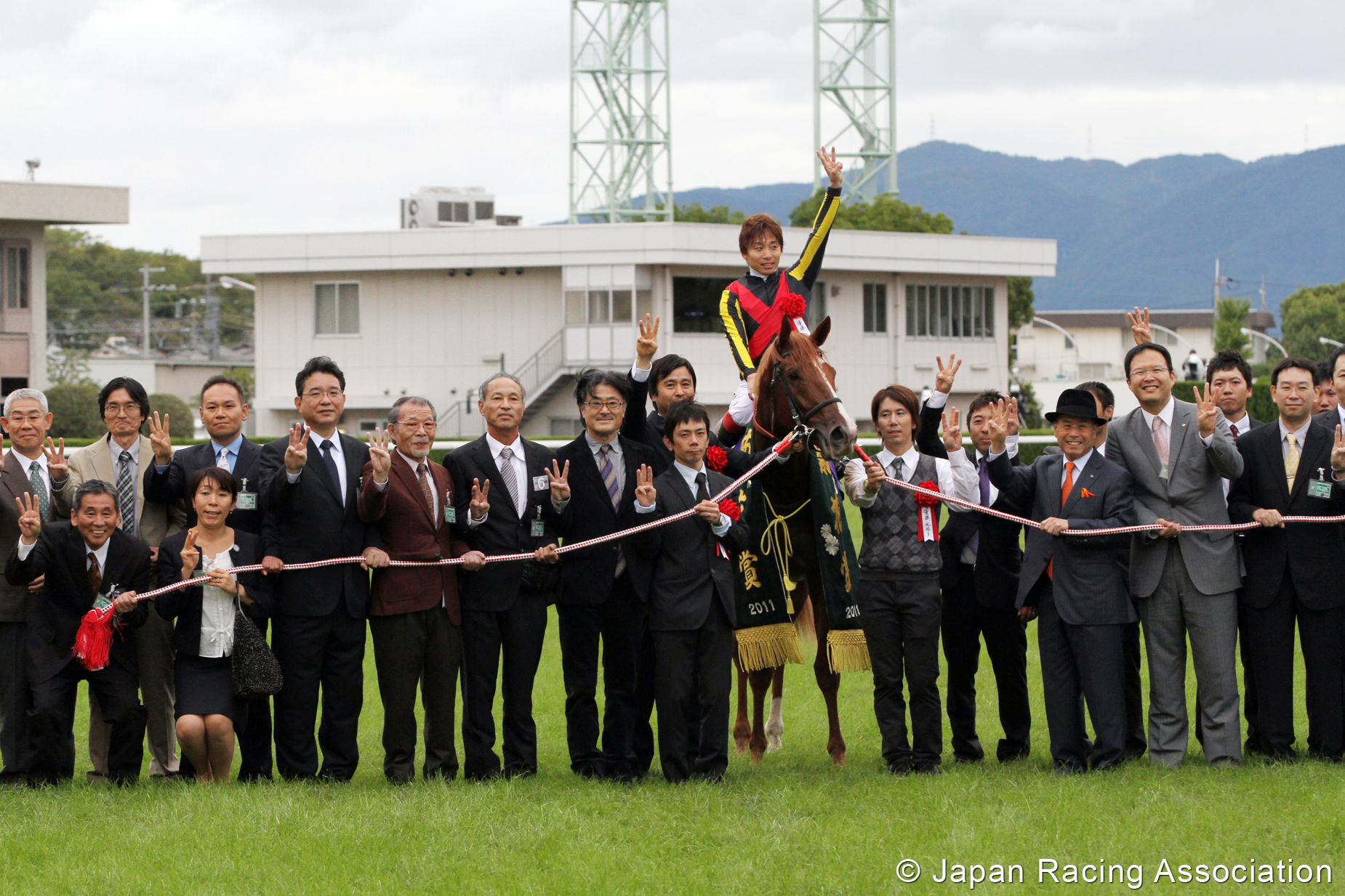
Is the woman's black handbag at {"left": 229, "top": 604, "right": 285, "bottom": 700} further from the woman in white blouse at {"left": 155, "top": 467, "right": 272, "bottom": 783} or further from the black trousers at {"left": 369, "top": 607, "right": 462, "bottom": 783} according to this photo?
the black trousers at {"left": 369, "top": 607, "right": 462, "bottom": 783}

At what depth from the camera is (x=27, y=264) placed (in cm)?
3294

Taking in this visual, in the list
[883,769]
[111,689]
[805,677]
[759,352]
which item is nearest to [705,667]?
[883,769]

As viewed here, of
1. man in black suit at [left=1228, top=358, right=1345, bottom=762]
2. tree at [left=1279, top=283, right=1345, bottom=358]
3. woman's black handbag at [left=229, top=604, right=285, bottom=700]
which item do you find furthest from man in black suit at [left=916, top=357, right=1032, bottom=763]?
tree at [left=1279, top=283, right=1345, bottom=358]

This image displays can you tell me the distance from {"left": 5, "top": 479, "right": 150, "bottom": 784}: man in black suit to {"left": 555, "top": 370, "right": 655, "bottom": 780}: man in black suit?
89.4 inches

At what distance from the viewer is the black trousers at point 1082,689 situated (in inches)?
296

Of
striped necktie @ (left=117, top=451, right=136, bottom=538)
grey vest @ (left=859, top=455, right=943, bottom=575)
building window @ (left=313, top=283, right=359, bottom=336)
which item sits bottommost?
grey vest @ (left=859, top=455, right=943, bottom=575)

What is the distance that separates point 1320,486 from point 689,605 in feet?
11.2

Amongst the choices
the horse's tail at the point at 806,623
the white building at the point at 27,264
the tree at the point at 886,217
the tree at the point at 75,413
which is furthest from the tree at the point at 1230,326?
the horse's tail at the point at 806,623

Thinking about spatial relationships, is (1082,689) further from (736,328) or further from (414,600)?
(414,600)

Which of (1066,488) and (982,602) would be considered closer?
(1066,488)

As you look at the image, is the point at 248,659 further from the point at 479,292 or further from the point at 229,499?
the point at 479,292

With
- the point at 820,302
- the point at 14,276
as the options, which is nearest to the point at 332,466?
the point at 14,276

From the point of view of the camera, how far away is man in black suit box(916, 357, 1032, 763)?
8062mm

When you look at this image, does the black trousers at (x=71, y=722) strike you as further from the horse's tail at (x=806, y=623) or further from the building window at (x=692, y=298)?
the building window at (x=692, y=298)
